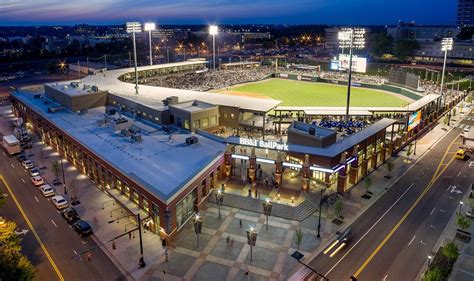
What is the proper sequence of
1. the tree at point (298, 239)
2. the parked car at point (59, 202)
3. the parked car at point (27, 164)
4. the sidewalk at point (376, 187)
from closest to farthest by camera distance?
the tree at point (298, 239)
the sidewalk at point (376, 187)
the parked car at point (59, 202)
the parked car at point (27, 164)

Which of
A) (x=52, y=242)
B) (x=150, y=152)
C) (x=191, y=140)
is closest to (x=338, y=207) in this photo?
(x=191, y=140)

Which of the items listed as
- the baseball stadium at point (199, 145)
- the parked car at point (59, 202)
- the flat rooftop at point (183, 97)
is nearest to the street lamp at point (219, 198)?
the baseball stadium at point (199, 145)

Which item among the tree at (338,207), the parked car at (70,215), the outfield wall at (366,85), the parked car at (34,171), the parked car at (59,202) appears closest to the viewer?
the tree at (338,207)

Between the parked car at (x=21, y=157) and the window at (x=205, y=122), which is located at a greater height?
the window at (x=205, y=122)

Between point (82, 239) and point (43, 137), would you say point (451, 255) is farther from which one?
point (43, 137)

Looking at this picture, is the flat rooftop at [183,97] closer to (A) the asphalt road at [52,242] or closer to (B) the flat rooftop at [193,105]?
(B) the flat rooftop at [193,105]

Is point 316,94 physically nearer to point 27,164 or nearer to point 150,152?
point 150,152
